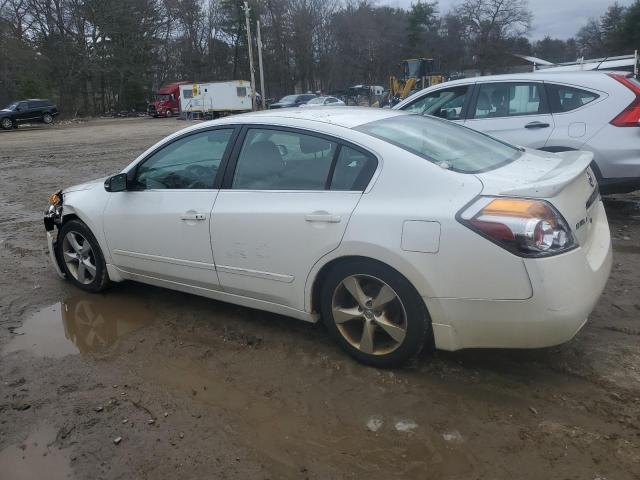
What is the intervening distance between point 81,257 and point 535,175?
368 centimetres

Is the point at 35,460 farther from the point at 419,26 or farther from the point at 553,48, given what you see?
the point at 553,48

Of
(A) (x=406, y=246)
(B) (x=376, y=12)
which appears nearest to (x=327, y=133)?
(A) (x=406, y=246)

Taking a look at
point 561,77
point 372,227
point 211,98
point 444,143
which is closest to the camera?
point 372,227

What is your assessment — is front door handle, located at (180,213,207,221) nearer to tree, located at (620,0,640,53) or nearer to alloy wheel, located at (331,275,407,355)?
alloy wheel, located at (331,275,407,355)

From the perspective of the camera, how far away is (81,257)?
16.0 ft

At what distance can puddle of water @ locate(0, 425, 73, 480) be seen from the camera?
2.67 meters

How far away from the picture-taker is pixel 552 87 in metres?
6.32

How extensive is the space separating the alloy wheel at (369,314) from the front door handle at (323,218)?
1.10ft

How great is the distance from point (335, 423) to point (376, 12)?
3247 inches

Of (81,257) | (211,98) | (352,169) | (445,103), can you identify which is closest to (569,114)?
(445,103)

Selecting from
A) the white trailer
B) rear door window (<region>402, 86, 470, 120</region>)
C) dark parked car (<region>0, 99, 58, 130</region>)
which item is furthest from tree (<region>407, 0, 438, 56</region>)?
rear door window (<region>402, 86, 470, 120</region>)

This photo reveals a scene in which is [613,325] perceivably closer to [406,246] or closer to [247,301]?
[406,246]

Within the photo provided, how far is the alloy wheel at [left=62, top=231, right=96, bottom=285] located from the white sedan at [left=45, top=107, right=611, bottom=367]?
39 centimetres

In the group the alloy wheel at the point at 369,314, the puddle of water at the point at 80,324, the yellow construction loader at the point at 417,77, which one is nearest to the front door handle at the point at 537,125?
the alloy wheel at the point at 369,314
